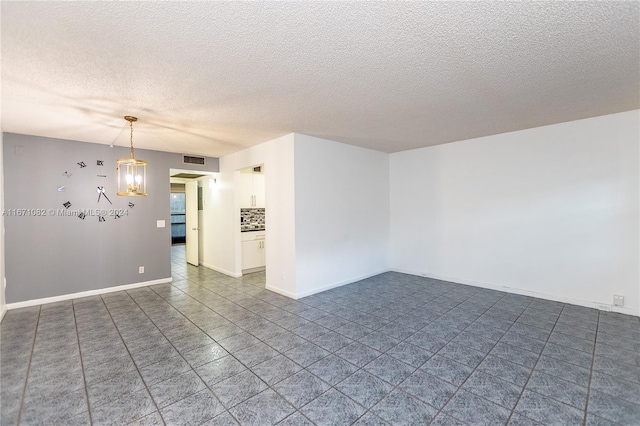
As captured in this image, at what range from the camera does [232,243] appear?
237 inches

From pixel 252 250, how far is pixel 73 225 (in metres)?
3.14

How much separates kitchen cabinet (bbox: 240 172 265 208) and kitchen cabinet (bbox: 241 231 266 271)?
681mm

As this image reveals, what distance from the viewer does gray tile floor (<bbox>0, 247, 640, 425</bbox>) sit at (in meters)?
2.01

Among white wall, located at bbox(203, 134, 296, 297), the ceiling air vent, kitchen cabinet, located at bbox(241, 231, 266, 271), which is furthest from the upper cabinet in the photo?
the ceiling air vent

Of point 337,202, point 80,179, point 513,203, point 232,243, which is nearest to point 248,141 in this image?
point 337,202

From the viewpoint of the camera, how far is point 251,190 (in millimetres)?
6531

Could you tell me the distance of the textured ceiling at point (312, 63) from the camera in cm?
173

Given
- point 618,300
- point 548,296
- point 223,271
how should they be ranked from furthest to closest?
point 223,271, point 548,296, point 618,300

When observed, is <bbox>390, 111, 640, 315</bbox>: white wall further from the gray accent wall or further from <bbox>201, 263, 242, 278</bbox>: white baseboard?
the gray accent wall

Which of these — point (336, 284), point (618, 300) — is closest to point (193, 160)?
point (336, 284)

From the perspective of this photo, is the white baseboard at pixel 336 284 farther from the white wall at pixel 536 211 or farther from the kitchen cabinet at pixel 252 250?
the kitchen cabinet at pixel 252 250

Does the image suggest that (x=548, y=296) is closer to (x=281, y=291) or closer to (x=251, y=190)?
(x=281, y=291)

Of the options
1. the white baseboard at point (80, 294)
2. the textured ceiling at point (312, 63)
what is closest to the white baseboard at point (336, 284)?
the textured ceiling at point (312, 63)

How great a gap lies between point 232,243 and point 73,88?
3.83 meters
